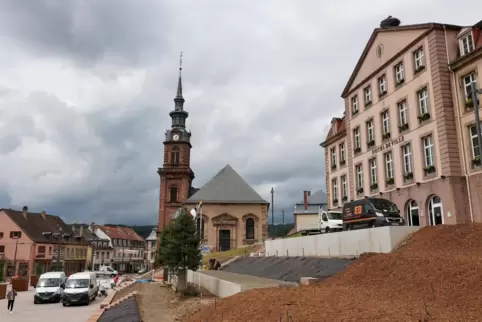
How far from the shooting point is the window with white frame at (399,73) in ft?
94.5

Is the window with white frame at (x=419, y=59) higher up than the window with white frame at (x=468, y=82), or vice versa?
the window with white frame at (x=419, y=59)

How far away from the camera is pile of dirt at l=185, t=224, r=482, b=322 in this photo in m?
9.22

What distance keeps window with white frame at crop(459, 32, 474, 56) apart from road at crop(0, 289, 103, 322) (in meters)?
26.9

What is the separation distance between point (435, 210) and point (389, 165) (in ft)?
19.3

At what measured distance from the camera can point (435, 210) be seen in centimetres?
2503

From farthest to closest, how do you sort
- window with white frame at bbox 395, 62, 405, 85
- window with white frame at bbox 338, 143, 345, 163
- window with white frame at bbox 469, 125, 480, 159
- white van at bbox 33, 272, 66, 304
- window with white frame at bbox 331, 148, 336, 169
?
window with white frame at bbox 331, 148, 336, 169 < window with white frame at bbox 338, 143, 345, 163 < white van at bbox 33, 272, 66, 304 < window with white frame at bbox 395, 62, 405, 85 < window with white frame at bbox 469, 125, 480, 159

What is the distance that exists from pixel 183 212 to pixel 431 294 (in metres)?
17.4

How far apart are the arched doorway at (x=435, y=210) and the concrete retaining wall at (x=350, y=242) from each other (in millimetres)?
5194

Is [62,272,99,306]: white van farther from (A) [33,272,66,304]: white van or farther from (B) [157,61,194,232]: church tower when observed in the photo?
(B) [157,61,194,232]: church tower

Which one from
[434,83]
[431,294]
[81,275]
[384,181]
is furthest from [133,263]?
[431,294]

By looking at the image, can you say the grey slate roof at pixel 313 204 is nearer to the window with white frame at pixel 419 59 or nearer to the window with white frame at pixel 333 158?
the window with white frame at pixel 333 158

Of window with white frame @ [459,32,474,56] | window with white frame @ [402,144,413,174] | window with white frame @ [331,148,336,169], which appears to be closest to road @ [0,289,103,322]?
window with white frame @ [402,144,413,174]

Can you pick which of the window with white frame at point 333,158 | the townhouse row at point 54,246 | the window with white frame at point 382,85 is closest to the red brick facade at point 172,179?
the townhouse row at point 54,246

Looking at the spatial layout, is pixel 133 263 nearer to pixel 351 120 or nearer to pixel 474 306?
pixel 351 120
